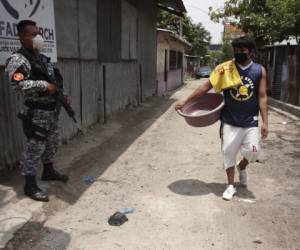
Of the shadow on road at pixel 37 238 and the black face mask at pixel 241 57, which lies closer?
the shadow on road at pixel 37 238

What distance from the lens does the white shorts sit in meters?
4.77

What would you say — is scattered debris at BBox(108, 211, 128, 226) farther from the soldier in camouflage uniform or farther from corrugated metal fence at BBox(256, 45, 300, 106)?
corrugated metal fence at BBox(256, 45, 300, 106)

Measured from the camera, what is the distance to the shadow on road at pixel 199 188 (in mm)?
5160

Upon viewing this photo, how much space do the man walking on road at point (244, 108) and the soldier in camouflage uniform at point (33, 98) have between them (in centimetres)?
177

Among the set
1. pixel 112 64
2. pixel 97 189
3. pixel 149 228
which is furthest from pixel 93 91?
pixel 149 228

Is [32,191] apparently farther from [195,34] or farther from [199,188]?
[195,34]

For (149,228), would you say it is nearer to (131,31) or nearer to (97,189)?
(97,189)

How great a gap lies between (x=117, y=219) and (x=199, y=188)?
1490 mm

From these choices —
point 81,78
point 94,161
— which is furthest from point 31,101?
point 81,78

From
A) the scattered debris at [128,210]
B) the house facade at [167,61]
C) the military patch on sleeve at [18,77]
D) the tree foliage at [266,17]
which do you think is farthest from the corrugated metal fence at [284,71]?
the military patch on sleeve at [18,77]

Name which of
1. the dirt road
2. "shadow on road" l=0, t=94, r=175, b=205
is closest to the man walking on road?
the dirt road

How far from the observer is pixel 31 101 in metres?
4.37

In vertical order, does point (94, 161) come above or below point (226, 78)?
below

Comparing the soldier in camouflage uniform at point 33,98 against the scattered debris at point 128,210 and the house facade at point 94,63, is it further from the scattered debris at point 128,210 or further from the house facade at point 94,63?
the scattered debris at point 128,210
